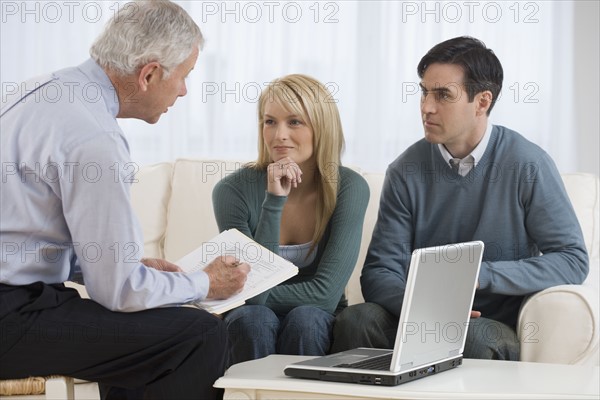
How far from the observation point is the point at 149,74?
70.1 inches

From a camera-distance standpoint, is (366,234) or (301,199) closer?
(301,199)

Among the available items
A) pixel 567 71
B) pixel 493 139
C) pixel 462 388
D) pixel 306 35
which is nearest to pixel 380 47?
pixel 306 35

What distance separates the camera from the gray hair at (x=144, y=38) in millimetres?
1743

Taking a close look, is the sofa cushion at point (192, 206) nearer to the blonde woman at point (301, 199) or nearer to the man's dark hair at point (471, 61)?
the blonde woman at point (301, 199)

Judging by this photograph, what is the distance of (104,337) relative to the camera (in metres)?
1.64

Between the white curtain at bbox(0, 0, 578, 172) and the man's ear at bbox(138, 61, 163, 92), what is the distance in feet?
6.77

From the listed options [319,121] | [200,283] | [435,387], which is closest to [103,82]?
[200,283]

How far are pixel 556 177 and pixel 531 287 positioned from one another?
334 millimetres

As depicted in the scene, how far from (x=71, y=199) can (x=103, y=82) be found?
29 cm

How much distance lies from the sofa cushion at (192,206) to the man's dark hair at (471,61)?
793 millimetres

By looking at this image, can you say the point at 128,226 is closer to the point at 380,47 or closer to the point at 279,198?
the point at 279,198

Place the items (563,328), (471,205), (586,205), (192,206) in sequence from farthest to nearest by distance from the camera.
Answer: (192,206) < (586,205) < (471,205) < (563,328)

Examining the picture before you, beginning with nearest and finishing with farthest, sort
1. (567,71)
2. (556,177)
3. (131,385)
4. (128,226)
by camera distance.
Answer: (128,226), (131,385), (556,177), (567,71)

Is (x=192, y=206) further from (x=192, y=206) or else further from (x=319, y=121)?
(x=319, y=121)
